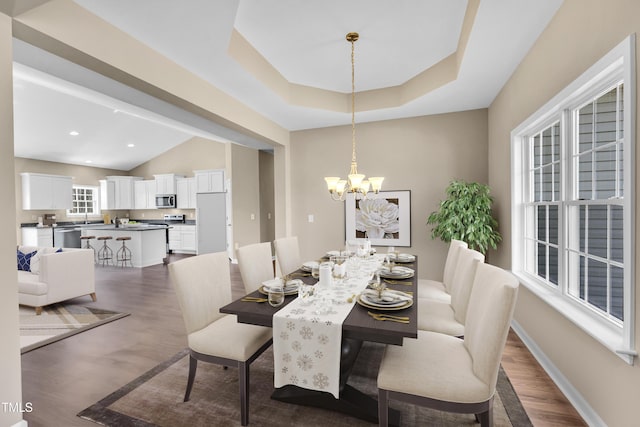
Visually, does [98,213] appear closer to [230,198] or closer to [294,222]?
[230,198]

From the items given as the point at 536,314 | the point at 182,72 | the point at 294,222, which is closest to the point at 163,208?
the point at 294,222

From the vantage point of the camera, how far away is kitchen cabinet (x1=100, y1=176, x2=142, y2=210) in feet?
30.5

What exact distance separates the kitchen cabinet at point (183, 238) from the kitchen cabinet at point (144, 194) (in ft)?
3.77

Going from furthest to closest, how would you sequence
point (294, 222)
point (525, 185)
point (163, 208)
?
1. point (163, 208)
2. point (294, 222)
3. point (525, 185)

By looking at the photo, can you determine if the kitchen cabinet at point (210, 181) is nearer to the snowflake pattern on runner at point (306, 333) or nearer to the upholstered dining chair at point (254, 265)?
the upholstered dining chair at point (254, 265)

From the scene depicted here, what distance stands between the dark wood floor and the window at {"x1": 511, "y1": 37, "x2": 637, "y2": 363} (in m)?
0.60

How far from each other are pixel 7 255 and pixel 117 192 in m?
8.91

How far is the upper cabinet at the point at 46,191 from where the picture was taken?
765 centimetres

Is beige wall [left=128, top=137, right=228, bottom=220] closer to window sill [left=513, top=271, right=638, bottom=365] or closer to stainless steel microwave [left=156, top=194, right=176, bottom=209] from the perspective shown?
stainless steel microwave [left=156, top=194, right=176, bottom=209]

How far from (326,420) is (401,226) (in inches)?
127

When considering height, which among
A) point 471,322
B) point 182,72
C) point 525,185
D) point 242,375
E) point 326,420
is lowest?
point 326,420

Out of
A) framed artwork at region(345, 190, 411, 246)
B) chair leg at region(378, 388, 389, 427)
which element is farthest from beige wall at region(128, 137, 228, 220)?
chair leg at region(378, 388, 389, 427)

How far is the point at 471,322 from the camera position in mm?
1735

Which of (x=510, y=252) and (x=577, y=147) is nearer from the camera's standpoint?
(x=577, y=147)
